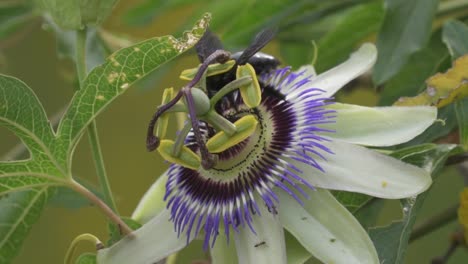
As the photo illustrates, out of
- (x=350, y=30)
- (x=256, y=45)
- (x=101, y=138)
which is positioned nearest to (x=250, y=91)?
(x=256, y=45)

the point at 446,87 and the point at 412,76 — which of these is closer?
the point at 446,87

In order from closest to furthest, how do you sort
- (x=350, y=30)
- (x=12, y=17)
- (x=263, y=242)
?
(x=263, y=242), (x=350, y=30), (x=12, y=17)

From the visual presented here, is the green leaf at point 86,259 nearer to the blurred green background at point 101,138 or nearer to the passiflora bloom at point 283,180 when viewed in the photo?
the passiflora bloom at point 283,180

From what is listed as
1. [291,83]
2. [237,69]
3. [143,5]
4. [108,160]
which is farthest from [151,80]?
[108,160]

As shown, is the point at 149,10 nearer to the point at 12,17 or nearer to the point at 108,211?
the point at 12,17

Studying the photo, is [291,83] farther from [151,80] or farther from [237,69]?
[151,80]

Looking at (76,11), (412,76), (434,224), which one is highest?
(76,11)
